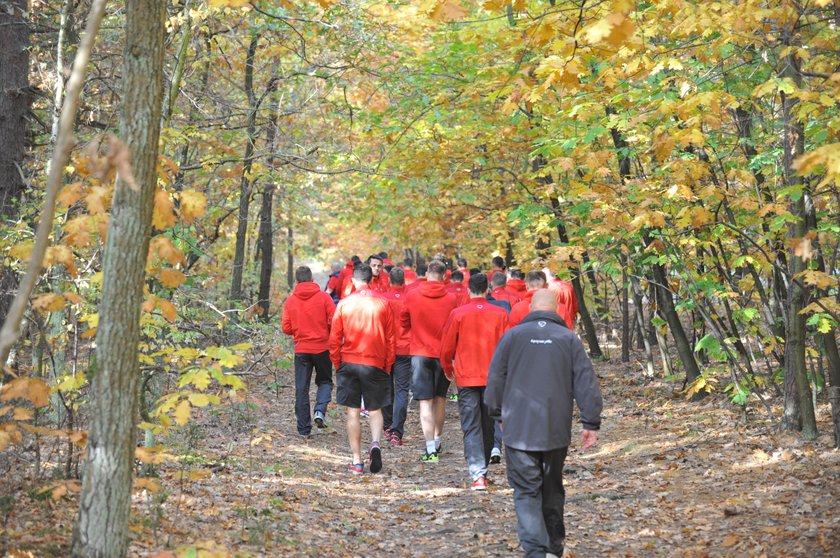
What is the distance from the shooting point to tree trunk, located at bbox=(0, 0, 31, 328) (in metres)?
9.31

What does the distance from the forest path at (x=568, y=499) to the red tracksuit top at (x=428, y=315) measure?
5.11 feet

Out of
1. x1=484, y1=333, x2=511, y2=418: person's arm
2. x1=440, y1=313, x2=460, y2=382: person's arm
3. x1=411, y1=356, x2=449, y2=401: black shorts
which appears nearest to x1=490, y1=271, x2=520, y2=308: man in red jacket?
x1=411, y1=356, x2=449, y2=401: black shorts

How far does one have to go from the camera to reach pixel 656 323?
13.5m

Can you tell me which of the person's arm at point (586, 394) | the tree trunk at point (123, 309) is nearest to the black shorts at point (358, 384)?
the person's arm at point (586, 394)

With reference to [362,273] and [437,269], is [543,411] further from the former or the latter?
[437,269]

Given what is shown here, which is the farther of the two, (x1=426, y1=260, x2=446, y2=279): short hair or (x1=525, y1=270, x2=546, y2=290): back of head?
(x1=426, y1=260, x2=446, y2=279): short hair

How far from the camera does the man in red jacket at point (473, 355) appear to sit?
30.5 feet

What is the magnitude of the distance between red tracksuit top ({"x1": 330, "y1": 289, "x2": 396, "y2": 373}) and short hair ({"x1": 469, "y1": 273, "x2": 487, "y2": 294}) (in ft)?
3.96

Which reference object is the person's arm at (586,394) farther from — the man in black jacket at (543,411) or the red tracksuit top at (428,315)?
the red tracksuit top at (428,315)

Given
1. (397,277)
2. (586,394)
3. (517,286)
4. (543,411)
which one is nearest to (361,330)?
(397,277)

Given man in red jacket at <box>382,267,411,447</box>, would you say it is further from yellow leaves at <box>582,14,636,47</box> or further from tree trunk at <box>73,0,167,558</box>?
tree trunk at <box>73,0,167,558</box>

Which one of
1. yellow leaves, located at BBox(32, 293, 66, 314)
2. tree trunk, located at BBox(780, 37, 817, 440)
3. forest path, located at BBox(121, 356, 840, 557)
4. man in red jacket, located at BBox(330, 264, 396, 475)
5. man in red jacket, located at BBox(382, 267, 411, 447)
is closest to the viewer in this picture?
yellow leaves, located at BBox(32, 293, 66, 314)

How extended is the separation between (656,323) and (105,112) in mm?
9380

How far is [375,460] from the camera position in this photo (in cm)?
1002
